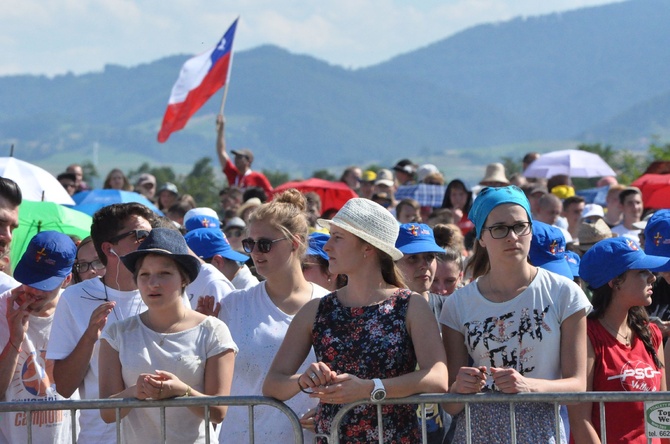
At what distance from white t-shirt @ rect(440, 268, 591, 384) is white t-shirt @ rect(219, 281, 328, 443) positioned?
998mm

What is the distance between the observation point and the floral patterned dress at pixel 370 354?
14.5 feet

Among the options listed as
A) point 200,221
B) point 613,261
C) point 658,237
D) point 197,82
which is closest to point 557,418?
point 613,261

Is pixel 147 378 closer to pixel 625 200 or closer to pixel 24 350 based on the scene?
pixel 24 350

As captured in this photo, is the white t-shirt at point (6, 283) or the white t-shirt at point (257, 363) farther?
the white t-shirt at point (6, 283)

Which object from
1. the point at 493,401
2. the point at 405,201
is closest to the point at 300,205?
the point at 493,401

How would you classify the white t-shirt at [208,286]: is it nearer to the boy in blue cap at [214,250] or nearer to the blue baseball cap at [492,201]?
the boy in blue cap at [214,250]

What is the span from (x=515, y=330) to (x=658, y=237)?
261 cm

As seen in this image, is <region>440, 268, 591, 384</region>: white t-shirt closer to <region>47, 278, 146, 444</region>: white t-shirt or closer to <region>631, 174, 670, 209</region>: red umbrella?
<region>47, 278, 146, 444</region>: white t-shirt

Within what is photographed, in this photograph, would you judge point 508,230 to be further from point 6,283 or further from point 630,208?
point 630,208

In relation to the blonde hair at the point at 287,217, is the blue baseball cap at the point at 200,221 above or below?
above

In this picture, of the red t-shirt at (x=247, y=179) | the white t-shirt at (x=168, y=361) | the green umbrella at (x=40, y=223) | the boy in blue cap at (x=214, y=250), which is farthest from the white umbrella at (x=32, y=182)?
the white t-shirt at (x=168, y=361)

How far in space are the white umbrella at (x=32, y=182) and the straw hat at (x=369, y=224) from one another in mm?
5963

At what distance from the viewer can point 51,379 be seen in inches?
208

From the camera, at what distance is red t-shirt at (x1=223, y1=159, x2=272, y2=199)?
14547 millimetres
